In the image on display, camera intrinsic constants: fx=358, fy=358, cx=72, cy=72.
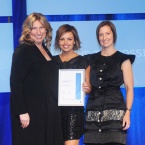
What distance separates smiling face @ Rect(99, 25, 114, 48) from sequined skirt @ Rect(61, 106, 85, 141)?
1.79ft

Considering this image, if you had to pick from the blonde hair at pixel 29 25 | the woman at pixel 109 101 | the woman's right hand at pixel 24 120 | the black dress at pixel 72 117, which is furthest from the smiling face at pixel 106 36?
the woman's right hand at pixel 24 120

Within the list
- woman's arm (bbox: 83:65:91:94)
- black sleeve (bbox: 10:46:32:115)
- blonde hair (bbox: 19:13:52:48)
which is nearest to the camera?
black sleeve (bbox: 10:46:32:115)

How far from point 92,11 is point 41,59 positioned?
1268 mm

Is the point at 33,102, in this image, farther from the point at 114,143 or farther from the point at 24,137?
the point at 114,143

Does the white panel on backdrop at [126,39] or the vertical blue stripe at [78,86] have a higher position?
the white panel on backdrop at [126,39]

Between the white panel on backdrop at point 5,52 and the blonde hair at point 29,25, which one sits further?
the white panel on backdrop at point 5,52

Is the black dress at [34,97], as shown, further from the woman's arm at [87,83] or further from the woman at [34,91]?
the woman's arm at [87,83]

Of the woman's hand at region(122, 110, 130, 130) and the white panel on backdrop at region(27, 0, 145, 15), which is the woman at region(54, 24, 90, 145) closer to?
the woman's hand at region(122, 110, 130, 130)

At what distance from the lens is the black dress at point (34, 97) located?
2574 millimetres

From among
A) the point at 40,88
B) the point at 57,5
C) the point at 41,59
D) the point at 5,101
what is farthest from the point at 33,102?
the point at 57,5

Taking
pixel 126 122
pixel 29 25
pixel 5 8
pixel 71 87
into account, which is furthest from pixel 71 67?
pixel 5 8

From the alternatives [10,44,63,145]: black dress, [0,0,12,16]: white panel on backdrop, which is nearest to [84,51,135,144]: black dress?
[10,44,63,145]: black dress

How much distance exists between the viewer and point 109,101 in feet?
8.97

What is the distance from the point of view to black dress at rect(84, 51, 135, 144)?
8.90 ft
